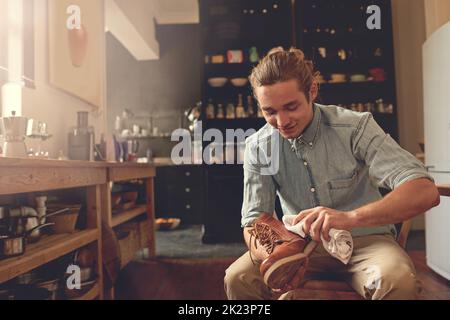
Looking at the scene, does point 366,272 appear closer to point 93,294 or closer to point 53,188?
point 53,188

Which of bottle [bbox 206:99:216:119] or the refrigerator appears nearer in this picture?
the refrigerator

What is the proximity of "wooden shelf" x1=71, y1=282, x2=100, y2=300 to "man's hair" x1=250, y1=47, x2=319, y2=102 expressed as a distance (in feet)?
2.87

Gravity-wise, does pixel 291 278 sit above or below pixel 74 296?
above

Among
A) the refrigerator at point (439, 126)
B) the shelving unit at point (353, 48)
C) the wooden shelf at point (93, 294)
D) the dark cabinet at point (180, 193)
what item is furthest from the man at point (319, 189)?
the dark cabinet at point (180, 193)

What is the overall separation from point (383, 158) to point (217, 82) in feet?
6.87

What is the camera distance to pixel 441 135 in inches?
60.4

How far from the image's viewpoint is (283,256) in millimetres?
599

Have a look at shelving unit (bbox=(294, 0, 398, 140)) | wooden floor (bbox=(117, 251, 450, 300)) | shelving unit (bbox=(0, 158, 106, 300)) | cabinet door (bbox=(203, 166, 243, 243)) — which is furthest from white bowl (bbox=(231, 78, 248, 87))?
shelving unit (bbox=(0, 158, 106, 300))

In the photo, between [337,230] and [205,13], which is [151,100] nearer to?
[205,13]

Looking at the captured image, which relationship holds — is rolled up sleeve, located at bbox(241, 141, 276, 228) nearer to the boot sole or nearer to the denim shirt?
the denim shirt

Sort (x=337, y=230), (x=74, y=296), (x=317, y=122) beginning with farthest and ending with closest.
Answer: (x=74, y=296), (x=317, y=122), (x=337, y=230)

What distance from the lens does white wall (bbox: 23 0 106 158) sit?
143 centimetres

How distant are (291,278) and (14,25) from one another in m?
1.24
